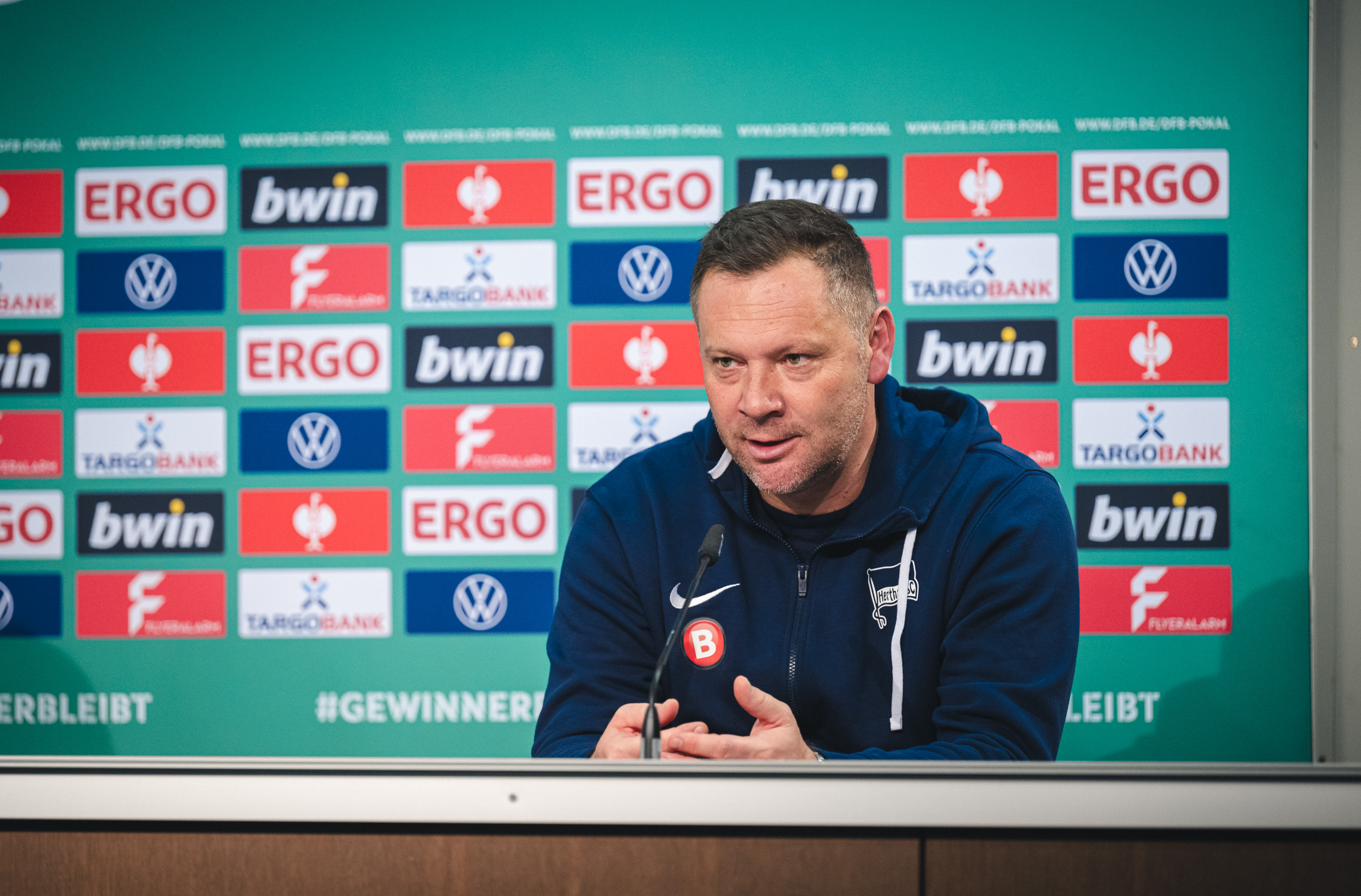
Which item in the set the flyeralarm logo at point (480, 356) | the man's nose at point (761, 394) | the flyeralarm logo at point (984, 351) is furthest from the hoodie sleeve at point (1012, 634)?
the flyeralarm logo at point (480, 356)

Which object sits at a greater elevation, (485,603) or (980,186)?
(980,186)

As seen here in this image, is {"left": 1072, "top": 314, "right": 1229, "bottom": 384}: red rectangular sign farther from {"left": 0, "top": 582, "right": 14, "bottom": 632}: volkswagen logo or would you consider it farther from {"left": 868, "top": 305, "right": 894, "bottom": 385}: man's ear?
{"left": 0, "top": 582, "right": 14, "bottom": 632}: volkswagen logo

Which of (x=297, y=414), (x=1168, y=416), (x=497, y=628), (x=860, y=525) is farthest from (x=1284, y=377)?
(x=297, y=414)

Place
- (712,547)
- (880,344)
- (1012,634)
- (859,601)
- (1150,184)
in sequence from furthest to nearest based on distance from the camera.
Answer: (1150,184)
(880,344)
(859,601)
(1012,634)
(712,547)

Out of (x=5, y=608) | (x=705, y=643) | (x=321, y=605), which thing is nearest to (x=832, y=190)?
(x=705, y=643)

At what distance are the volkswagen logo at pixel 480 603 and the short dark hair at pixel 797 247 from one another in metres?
1.04

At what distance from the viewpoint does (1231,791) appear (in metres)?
0.53

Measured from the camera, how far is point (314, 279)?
2.04 m

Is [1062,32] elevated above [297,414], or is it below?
above

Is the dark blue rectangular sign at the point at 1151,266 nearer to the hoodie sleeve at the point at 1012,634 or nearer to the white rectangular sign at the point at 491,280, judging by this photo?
the hoodie sleeve at the point at 1012,634

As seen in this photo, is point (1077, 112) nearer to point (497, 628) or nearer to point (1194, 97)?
point (1194, 97)

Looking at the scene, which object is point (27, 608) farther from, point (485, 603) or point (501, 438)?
point (501, 438)

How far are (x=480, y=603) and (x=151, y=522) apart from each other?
84cm

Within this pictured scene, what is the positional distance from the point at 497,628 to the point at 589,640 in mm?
829
